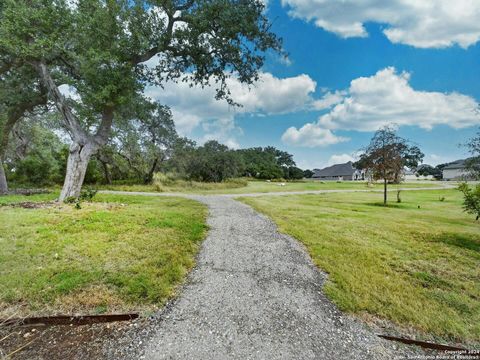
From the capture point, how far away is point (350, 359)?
256 cm

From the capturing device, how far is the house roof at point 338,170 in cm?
7032

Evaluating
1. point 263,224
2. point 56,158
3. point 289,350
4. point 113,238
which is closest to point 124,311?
point 289,350

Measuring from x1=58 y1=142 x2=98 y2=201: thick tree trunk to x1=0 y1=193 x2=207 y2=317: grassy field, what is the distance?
2.39 m

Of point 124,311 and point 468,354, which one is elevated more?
point 124,311

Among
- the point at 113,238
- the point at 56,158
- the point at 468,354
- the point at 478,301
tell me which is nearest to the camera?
the point at 468,354

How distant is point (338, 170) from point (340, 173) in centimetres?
197

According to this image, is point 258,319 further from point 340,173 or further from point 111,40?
point 340,173

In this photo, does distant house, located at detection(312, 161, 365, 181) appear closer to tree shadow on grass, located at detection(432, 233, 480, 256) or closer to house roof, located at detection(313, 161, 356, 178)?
house roof, located at detection(313, 161, 356, 178)

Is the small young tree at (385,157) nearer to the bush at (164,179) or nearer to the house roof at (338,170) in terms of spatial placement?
the bush at (164,179)

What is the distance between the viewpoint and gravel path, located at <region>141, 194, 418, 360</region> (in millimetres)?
2648

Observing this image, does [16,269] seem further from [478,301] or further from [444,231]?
[444,231]

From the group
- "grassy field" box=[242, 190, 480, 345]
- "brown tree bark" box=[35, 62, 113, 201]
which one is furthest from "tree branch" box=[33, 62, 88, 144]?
"grassy field" box=[242, 190, 480, 345]

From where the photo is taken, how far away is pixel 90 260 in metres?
4.49

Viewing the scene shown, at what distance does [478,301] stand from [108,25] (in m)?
12.7
